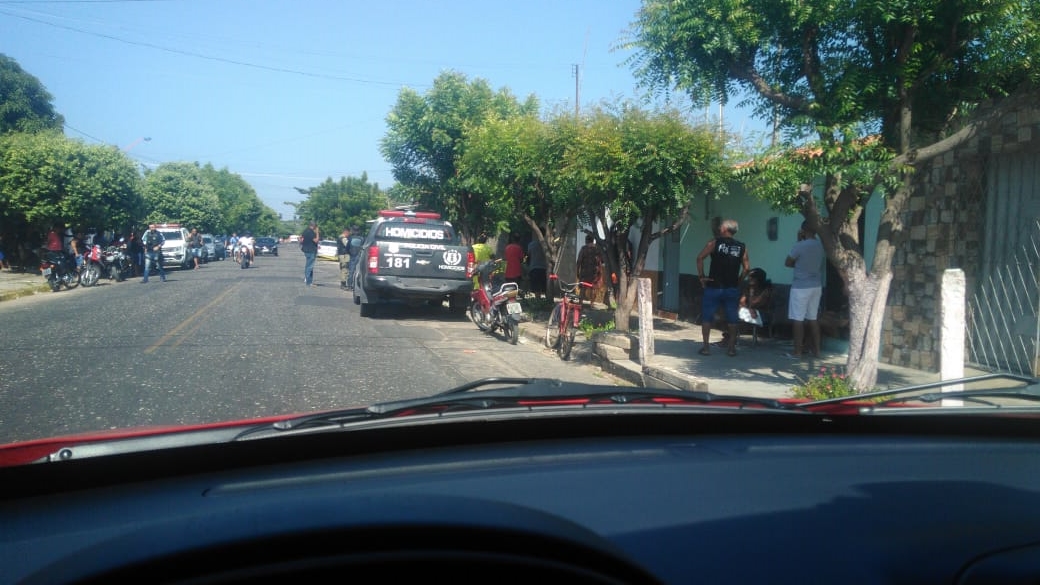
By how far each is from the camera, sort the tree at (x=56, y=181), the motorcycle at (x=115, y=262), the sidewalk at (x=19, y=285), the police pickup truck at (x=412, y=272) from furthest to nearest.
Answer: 1. the tree at (x=56, y=181)
2. the motorcycle at (x=115, y=262)
3. the sidewalk at (x=19, y=285)
4. the police pickup truck at (x=412, y=272)

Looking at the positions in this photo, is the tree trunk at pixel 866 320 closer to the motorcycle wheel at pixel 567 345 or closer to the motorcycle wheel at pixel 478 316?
the motorcycle wheel at pixel 567 345

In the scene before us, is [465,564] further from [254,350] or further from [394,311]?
[394,311]

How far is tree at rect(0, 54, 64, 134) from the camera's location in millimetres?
38500

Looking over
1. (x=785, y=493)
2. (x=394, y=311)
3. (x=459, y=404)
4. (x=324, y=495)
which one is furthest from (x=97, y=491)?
(x=394, y=311)

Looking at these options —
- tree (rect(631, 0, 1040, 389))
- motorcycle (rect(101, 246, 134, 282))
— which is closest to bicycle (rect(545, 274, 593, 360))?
tree (rect(631, 0, 1040, 389))

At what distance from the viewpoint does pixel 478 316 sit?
1439cm

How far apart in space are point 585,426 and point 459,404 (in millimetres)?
421

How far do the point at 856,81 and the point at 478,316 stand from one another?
850 centimetres

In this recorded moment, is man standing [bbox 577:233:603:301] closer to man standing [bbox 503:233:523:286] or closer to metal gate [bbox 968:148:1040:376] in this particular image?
man standing [bbox 503:233:523:286]

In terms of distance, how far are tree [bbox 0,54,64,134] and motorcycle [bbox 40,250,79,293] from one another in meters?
20.7

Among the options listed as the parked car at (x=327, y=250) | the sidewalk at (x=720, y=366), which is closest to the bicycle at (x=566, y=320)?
the sidewalk at (x=720, y=366)

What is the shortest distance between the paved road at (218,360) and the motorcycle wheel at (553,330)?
302mm

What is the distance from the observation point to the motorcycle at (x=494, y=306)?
41.7ft

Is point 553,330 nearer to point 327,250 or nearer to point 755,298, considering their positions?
point 755,298
